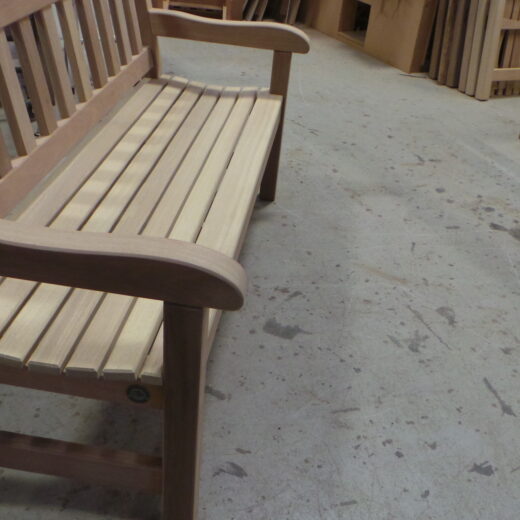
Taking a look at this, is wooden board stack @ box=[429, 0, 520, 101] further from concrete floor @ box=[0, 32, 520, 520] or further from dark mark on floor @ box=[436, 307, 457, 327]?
dark mark on floor @ box=[436, 307, 457, 327]

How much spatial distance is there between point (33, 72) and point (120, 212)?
1.30 feet

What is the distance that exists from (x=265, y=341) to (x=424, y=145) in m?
1.90

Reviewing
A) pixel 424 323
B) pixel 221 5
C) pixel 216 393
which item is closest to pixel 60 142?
pixel 216 393

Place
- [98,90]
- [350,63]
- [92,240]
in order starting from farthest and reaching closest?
[350,63]
[98,90]
[92,240]

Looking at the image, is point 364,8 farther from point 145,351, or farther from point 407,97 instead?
point 145,351

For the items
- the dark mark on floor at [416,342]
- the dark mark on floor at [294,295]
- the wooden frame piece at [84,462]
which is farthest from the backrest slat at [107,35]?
the dark mark on floor at [416,342]

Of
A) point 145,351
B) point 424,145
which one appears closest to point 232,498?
point 145,351

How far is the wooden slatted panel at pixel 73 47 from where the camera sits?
1566 millimetres

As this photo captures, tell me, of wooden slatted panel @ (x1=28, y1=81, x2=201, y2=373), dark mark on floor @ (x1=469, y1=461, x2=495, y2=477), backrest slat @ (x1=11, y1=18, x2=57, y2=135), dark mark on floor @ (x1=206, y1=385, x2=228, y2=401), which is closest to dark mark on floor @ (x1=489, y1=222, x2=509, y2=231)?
dark mark on floor @ (x1=469, y1=461, x2=495, y2=477)

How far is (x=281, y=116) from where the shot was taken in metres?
2.22

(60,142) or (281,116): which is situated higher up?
(60,142)

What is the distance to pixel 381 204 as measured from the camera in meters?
2.59

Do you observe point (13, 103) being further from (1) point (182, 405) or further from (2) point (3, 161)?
(1) point (182, 405)

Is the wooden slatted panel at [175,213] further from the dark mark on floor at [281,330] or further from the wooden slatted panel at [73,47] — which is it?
the dark mark on floor at [281,330]
